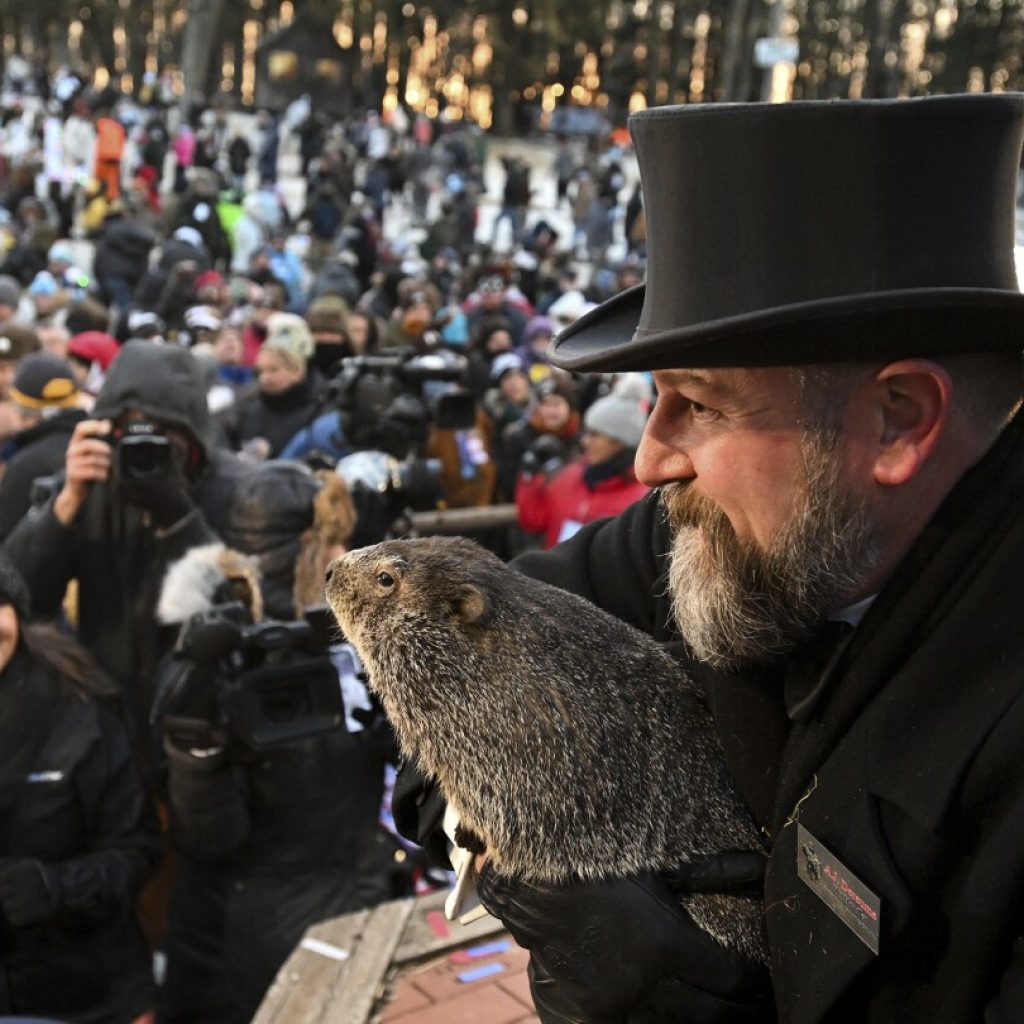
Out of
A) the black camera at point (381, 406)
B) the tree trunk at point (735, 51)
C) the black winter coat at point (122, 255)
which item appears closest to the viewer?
the black camera at point (381, 406)

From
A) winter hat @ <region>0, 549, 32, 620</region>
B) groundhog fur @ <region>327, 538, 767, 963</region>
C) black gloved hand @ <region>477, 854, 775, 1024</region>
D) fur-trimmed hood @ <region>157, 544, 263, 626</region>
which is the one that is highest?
groundhog fur @ <region>327, 538, 767, 963</region>

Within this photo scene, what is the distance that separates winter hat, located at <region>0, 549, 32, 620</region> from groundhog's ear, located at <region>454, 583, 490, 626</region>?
207cm

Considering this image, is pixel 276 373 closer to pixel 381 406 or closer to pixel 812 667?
pixel 381 406

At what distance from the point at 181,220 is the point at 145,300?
18.7 feet

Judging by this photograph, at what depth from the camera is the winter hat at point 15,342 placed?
23.0 ft

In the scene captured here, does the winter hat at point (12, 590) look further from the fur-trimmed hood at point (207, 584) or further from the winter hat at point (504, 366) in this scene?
the winter hat at point (504, 366)

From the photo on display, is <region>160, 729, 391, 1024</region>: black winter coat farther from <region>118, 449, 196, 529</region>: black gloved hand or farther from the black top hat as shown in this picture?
the black top hat

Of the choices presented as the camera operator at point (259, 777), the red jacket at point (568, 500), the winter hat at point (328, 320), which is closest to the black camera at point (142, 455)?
the camera operator at point (259, 777)

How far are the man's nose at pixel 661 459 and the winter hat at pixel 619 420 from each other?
166 inches

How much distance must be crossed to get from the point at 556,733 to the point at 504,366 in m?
8.51

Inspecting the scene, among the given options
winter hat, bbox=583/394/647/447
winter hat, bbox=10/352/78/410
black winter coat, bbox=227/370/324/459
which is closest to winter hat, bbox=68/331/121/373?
black winter coat, bbox=227/370/324/459

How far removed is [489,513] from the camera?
20.4ft

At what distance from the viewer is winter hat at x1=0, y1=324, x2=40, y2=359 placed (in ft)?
23.0

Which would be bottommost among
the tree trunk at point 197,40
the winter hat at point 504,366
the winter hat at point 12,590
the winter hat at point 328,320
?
the winter hat at point 504,366
